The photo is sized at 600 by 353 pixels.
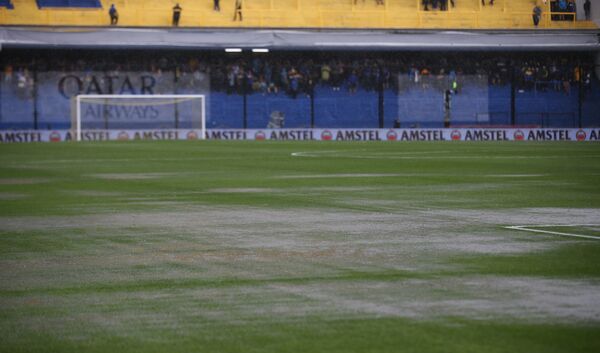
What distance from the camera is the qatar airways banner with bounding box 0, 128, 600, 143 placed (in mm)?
50719

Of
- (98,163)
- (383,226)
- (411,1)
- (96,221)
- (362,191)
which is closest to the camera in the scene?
(383,226)

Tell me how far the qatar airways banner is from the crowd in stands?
3.83 metres

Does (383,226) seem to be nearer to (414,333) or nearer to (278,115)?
(414,333)

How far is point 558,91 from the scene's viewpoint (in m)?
56.0

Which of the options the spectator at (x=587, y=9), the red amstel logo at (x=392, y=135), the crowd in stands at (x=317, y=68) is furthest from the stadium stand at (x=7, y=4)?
the spectator at (x=587, y=9)

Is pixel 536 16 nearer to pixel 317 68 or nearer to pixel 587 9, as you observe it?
pixel 587 9

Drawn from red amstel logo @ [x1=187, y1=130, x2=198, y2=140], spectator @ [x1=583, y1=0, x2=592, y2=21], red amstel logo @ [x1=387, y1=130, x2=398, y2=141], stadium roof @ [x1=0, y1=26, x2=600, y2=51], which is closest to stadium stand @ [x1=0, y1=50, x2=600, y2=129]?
stadium roof @ [x1=0, y1=26, x2=600, y2=51]

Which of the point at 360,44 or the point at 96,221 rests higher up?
the point at 360,44

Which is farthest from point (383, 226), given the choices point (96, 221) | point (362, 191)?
point (362, 191)

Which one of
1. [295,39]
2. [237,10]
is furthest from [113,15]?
[295,39]

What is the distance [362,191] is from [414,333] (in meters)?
10.7

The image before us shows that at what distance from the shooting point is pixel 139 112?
51875mm

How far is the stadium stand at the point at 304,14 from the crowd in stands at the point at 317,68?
69.7 inches

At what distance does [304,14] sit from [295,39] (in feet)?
12.5
